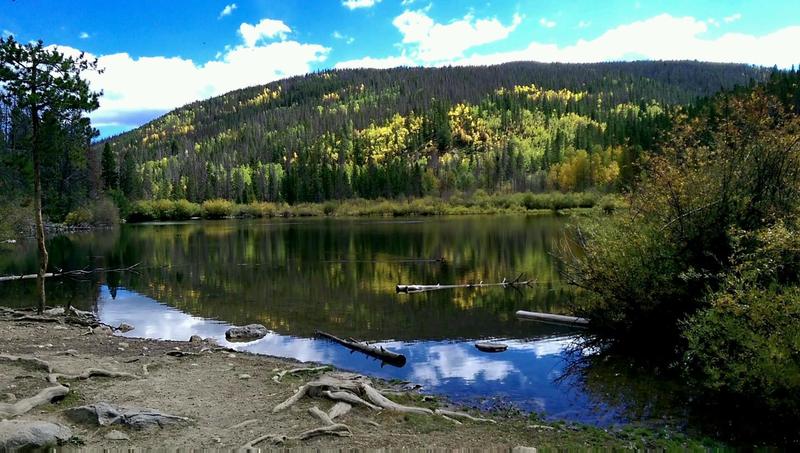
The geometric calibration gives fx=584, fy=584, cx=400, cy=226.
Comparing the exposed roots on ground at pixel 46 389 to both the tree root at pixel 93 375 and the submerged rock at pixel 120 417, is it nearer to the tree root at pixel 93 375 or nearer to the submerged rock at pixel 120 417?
the tree root at pixel 93 375

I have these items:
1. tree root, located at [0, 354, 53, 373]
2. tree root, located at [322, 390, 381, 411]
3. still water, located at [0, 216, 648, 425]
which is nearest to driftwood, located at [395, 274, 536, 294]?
still water, located at [0, 216, 648, 425]

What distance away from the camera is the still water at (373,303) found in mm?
17078

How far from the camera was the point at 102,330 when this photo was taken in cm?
2311

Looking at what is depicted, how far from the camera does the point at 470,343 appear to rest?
21.5m

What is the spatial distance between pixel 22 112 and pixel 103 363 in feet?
41.3

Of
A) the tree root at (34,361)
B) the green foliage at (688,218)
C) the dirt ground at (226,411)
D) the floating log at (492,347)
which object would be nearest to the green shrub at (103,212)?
the dirt ground at (226,411)

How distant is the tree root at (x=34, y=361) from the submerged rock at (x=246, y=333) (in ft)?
27.3

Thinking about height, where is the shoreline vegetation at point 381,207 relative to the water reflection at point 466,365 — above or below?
above

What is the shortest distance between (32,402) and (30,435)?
260cm

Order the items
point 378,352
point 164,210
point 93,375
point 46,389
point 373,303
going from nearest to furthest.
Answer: point 46,389, point 93,375, point 378,352, point 373,303, point 164,210

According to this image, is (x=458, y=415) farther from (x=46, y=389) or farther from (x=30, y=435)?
(x=46, y=389)

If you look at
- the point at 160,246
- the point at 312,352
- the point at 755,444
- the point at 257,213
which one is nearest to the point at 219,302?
the point at 312,352

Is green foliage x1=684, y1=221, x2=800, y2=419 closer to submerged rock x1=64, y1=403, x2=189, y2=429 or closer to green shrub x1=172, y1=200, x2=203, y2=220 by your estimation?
submerged rock x1=64, y1=403, x2=189, y2=429

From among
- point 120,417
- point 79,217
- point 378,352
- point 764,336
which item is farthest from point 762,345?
point 79,217
